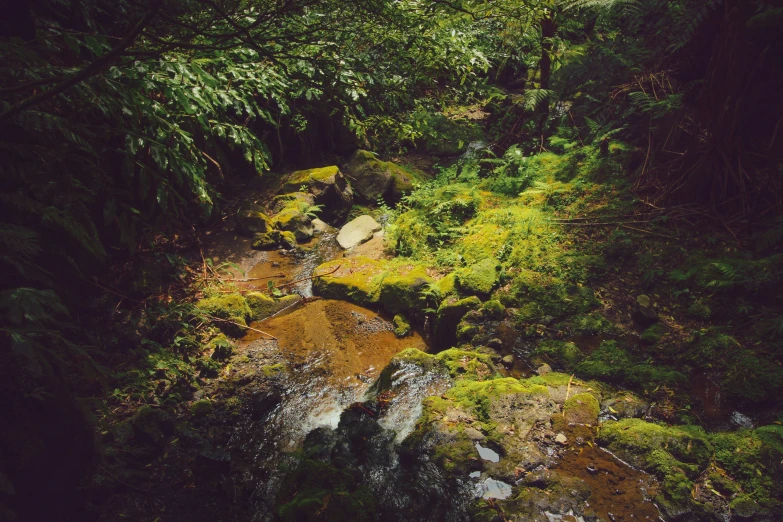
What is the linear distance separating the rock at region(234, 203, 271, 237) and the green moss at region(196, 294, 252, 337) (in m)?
2.54

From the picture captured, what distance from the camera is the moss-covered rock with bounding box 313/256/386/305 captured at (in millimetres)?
6133

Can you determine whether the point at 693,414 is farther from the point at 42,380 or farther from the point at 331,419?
the point at 42,380

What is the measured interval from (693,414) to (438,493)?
2285mm

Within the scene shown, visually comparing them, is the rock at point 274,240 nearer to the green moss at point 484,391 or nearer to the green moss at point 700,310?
the green moss at point 484,391

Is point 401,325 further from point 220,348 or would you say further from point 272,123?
point 272,123

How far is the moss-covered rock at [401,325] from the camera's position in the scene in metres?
5.49

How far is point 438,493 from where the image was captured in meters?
3.15

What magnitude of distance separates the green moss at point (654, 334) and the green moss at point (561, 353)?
0.69 m

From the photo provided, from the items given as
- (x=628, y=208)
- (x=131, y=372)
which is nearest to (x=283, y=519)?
(x=131, y=372)

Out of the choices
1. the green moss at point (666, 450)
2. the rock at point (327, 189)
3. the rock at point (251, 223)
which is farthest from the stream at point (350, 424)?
the rock at point (327, 189)

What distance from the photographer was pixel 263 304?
5938mm

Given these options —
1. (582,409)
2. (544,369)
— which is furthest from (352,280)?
(582,409)

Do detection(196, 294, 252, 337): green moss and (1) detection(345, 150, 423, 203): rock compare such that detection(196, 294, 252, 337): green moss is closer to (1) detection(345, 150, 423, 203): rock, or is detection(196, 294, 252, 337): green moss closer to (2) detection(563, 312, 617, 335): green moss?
(2) detection(563, 312, 617, 335): green moss

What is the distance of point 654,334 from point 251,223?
6.83m
